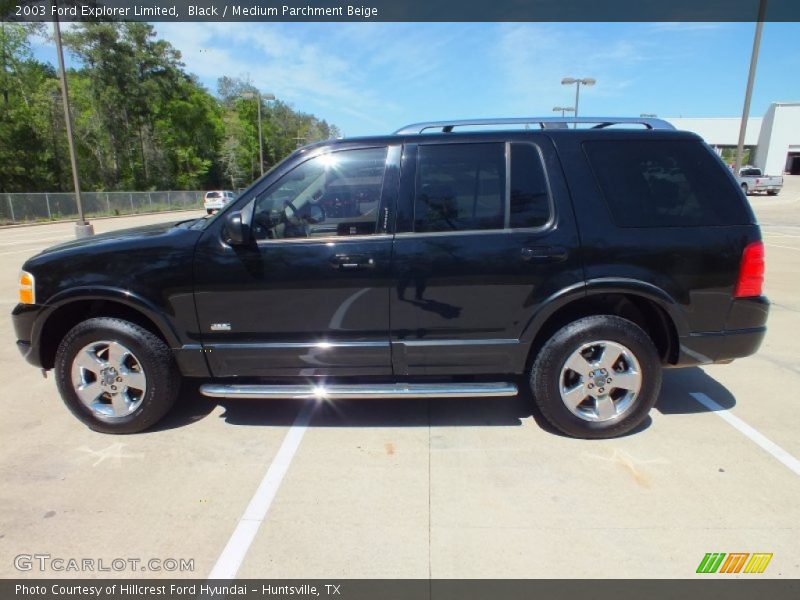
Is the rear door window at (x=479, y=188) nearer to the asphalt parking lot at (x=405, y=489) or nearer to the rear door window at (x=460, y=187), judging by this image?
the rear door window at (x=460, y=187)

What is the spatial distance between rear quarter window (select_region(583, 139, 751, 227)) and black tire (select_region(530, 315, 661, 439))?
27.5 inches

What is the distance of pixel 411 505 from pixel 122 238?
102 inches

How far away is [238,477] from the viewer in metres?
2.92

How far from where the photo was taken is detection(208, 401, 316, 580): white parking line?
7.42 ft

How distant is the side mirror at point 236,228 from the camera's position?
117 inches

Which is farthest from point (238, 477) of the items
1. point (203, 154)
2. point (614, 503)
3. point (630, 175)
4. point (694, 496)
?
point (203, 154)

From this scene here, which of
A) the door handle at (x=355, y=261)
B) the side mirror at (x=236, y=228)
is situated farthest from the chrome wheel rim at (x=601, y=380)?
the side mirror at (x=236, y=228)

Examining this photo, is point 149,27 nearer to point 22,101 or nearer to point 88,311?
point 22,101

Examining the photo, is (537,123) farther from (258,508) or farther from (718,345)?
(258,508)

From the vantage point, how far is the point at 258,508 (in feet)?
8.69

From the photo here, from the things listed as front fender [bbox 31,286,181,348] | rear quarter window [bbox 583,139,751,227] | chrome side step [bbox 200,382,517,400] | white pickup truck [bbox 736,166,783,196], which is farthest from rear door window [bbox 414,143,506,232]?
white pickup truck [bbox 736,166,783,196]

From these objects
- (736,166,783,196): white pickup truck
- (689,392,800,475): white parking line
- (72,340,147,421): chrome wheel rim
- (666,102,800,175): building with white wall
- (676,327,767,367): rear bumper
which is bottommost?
(689,392,800,475): white parking line

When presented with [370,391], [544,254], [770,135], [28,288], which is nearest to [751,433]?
[544,254]

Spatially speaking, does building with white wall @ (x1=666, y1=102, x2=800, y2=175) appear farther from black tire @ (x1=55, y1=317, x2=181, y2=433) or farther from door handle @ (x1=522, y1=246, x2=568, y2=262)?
black tire @ (x1=55, y1=317, x2=181, y2=433)
